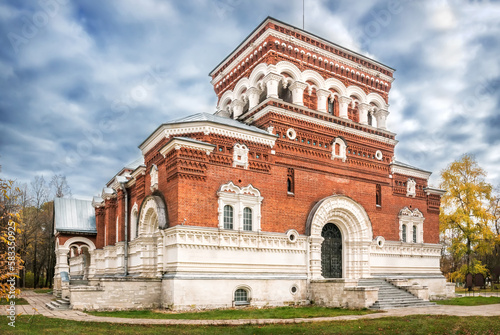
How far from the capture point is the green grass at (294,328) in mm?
12586

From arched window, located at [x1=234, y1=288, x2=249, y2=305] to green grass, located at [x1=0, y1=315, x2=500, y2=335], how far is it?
580 cm

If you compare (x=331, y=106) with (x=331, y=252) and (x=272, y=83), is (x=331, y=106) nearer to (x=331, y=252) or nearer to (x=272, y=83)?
(x=272, y=83)

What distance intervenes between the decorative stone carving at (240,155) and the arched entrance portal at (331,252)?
6215 millimetres

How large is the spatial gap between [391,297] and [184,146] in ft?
38.4

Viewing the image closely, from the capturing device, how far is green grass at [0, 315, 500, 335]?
12.6m

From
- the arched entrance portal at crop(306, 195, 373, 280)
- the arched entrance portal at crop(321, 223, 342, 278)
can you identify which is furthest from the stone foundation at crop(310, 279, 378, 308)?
the arched entrance portal at crop(321, 223, 342, 278)

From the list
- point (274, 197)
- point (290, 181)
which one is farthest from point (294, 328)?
point (290, 181)

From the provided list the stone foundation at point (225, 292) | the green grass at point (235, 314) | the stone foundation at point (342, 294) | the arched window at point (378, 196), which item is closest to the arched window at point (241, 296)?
the stone foundation at point (225, 292)

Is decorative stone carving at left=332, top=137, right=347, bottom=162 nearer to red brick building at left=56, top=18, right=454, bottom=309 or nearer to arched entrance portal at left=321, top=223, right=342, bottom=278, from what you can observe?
red brick building at left=56, top=18, right=454, bottom=309

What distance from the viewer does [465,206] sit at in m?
35.2

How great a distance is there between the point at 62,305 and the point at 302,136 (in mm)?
13753

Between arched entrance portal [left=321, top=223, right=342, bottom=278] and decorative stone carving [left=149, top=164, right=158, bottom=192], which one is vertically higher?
decorative stone carving [left=149, top=164, right=158, bottom=192]

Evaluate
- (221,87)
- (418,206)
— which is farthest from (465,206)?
(221,87)

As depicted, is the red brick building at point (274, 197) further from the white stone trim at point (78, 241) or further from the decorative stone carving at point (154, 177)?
the white stone trim at point (78, 241)
